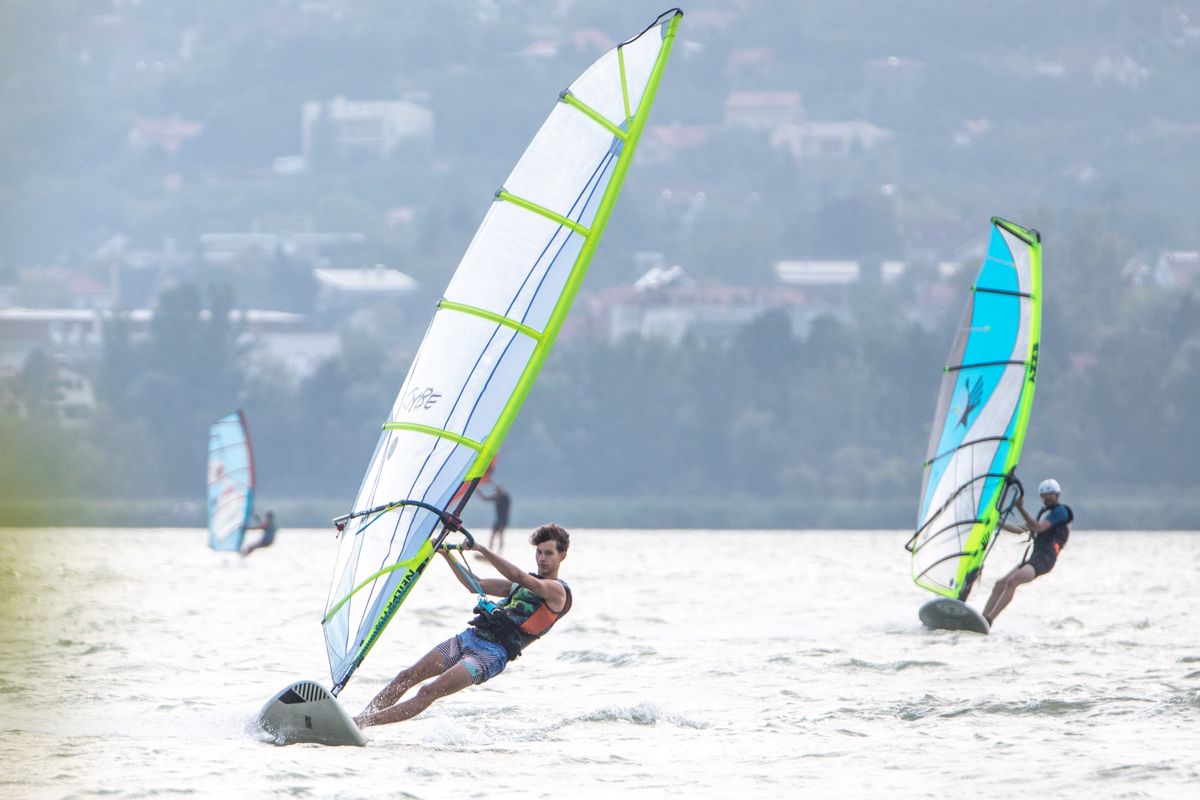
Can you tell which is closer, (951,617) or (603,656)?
(603,656)

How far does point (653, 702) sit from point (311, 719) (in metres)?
2.63

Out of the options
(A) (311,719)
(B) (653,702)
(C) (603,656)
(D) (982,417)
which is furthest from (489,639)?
(D) (982,417)

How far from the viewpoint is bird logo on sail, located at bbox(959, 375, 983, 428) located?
16.1m

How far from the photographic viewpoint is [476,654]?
9.97 metres

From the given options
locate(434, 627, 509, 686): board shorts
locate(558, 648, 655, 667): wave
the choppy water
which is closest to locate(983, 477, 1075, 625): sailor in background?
the choppy water

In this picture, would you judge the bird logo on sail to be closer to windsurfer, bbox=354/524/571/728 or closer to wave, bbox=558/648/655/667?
wave, bbox=558/648/655/667

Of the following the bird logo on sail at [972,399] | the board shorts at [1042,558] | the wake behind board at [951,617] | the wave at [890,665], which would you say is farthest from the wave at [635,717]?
the bird logo on sail at [972,399]

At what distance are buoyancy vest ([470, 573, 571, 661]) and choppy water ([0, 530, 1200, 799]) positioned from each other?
0.51 m

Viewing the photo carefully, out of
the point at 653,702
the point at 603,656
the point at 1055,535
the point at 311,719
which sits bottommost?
the point at 603,656

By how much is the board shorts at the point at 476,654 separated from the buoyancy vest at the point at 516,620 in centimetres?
4

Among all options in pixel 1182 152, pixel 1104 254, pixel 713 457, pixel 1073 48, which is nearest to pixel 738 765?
pixel 713 457

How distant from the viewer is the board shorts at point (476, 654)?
9.93 metres

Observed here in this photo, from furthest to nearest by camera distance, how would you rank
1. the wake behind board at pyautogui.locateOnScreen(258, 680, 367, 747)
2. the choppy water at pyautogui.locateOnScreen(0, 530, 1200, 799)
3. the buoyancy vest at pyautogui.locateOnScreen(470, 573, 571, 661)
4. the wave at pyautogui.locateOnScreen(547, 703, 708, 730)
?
the wave at pyautogui.locateOnScreen(547, 703, 708, 730) < the buoyancy vest at pyautogui.locateOnScreen(470, 573, 571, 661) < the wake behind board at pyautogui.locateOnScreen(258, 680, 367, 747) < the choppy water at pyautogui.locateOnScreen(0, 530, 1200, 799)

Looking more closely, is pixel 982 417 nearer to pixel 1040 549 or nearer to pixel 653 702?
pixel 1040 549
